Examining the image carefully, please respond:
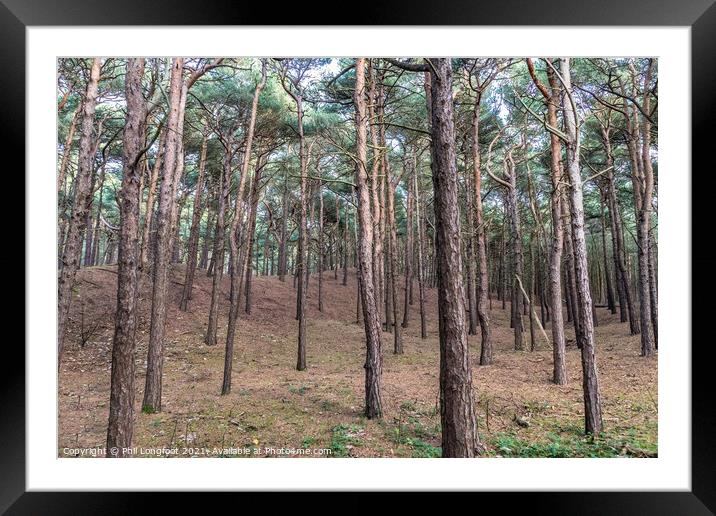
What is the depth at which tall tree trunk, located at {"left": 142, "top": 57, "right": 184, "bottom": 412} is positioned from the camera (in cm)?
606

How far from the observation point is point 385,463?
2.88 metres

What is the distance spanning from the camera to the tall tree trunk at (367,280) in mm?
5539

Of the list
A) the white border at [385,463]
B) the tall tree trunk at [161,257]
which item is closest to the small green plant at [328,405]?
the tall tree trunk at [161,257]

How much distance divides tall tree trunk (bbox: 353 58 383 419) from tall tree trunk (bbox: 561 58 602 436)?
2739 mm

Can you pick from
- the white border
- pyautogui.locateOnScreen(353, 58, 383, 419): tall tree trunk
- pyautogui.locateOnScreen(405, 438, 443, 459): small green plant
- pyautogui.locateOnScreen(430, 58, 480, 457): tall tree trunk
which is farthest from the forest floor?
pyautogui.locateOnScreen(430, 58, 480, 457): tall tree trunk

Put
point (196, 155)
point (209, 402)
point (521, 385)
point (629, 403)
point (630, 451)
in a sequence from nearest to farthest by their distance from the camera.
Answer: point (630, 451) → point (629, 403) → point (209, 402) → point (521, 385) → point (196, 155)

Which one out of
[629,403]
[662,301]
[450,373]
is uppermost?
[662,301]

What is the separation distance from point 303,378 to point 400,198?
46.9ft
